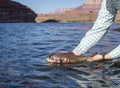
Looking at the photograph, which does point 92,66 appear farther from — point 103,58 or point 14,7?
point 14,7

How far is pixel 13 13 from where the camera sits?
184m

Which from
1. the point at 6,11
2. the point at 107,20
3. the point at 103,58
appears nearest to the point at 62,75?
the point at 103,58

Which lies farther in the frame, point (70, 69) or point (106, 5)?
point (70, 69)

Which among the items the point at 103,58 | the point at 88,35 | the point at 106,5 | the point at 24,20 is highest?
the point at 106,5

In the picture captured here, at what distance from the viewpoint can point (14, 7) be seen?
624ft

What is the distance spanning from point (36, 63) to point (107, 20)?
2.62m

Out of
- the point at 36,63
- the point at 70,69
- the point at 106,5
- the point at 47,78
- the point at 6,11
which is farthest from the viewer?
the point at 6,11

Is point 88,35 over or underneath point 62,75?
over

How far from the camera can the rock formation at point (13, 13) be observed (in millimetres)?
178387

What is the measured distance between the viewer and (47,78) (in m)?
5.74

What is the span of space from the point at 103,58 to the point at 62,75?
90 cm

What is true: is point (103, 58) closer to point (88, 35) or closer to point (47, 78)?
point (88, 35)

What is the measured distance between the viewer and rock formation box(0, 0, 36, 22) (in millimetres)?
178387

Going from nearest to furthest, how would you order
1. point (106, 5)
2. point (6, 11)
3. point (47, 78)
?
point (106, 5), point (47, 78), point (6, 11)
